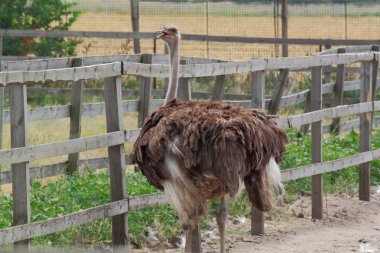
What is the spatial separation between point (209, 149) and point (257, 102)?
214 cm

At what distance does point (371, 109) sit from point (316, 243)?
1.94 meters

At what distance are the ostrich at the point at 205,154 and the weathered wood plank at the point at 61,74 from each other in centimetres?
56

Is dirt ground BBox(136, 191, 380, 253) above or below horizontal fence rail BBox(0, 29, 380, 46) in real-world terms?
below

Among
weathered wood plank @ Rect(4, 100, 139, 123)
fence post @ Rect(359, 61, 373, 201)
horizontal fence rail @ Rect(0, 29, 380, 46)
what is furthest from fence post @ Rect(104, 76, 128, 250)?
horizontal fence rail @ Rect(0, 29, 380, 46)

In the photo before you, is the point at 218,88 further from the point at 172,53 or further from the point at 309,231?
the point at 172,53

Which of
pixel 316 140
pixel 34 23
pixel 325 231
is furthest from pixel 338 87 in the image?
pixel 34 23

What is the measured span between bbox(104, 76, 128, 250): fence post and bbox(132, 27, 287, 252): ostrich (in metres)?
0.58

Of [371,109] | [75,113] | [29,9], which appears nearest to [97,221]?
[75,113]

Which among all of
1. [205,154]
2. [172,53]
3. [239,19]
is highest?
[239,19]

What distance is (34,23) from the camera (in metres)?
19.9

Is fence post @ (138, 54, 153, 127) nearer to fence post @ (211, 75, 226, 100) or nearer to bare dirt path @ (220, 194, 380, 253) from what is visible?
fence post @ (211, 75, 226, 100)

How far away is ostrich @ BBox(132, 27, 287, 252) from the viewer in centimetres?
639

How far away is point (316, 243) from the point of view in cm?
823

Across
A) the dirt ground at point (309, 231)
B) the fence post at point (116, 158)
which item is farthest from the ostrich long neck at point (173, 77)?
the dirt ground at point (309, 231)
